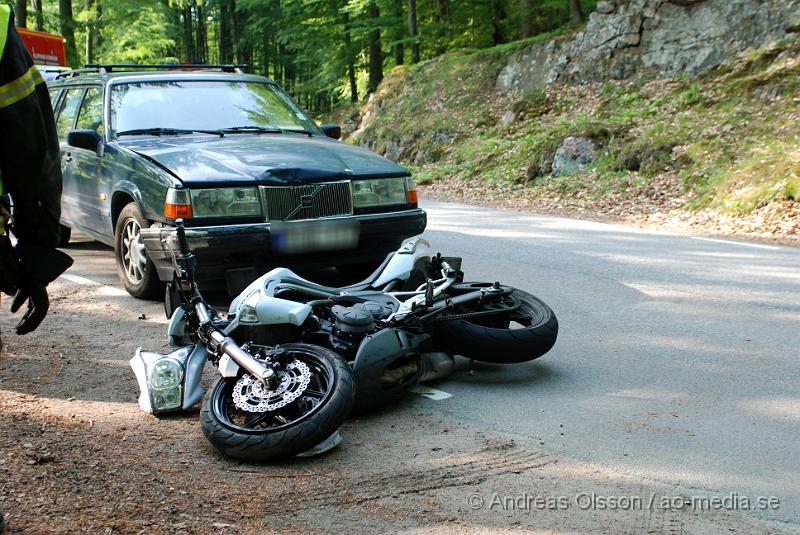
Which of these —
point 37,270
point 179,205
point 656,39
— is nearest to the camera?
point 37,270

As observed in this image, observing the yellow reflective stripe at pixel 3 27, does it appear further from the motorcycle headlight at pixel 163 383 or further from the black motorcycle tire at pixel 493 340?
the black motorcycle tire at pixel 493 340

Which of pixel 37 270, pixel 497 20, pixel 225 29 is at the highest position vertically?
pixel 225 29

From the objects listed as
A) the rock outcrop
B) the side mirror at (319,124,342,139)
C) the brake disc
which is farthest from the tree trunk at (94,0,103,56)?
the brake disc

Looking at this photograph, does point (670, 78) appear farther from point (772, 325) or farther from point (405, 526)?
point (405, 526)

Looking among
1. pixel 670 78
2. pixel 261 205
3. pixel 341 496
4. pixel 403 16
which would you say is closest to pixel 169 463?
pixel 341 496

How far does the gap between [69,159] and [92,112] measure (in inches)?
25.5

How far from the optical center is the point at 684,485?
3502mm

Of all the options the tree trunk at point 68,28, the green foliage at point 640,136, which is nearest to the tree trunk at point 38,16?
the tree trunk at point 68,28

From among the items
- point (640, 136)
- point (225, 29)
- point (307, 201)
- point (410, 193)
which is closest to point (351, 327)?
point (307, 201)

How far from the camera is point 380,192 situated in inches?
269

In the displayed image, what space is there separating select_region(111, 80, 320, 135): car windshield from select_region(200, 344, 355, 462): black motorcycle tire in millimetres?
4076

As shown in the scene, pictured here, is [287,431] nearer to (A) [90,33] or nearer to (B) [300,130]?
(B) [300,130]

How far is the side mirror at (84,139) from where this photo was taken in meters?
7.06

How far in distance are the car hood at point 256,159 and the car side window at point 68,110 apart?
164 centimetres
